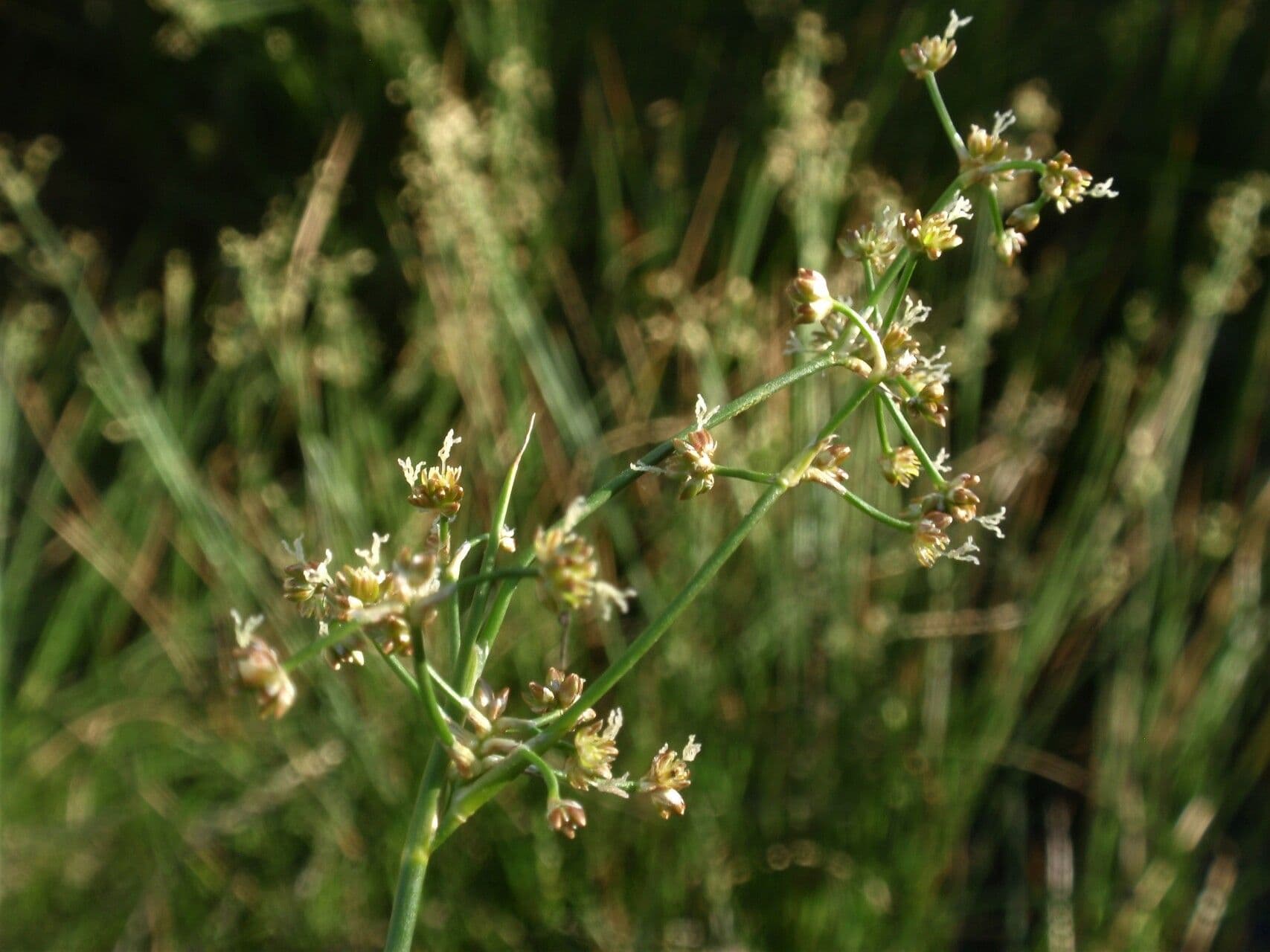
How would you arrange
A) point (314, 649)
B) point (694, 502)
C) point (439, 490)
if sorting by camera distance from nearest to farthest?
point (314, 649) → point (439, 490) → point (694, 502)

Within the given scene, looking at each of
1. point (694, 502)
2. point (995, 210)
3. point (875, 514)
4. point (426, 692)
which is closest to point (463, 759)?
point (426, 692)

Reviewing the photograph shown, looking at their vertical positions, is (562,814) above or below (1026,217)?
below

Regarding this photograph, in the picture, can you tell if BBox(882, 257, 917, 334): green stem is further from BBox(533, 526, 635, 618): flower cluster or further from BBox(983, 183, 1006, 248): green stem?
BBox(533, 526, 635, 618): flower cluster

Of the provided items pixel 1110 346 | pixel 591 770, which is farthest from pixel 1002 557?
pixel 591 770

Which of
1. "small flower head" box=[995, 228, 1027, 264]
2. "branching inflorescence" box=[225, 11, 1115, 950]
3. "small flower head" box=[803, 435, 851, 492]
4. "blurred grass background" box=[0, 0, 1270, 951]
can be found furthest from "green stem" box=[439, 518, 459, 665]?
"blurred grass background" box=[0, 0, 1270, 951]

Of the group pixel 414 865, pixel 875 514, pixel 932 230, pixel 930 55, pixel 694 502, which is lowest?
pixel 414 865

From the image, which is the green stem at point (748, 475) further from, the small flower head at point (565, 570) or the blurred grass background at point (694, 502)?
the blurred grass background at point (694, 502)

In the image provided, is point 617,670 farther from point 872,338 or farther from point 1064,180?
point 1064,180
